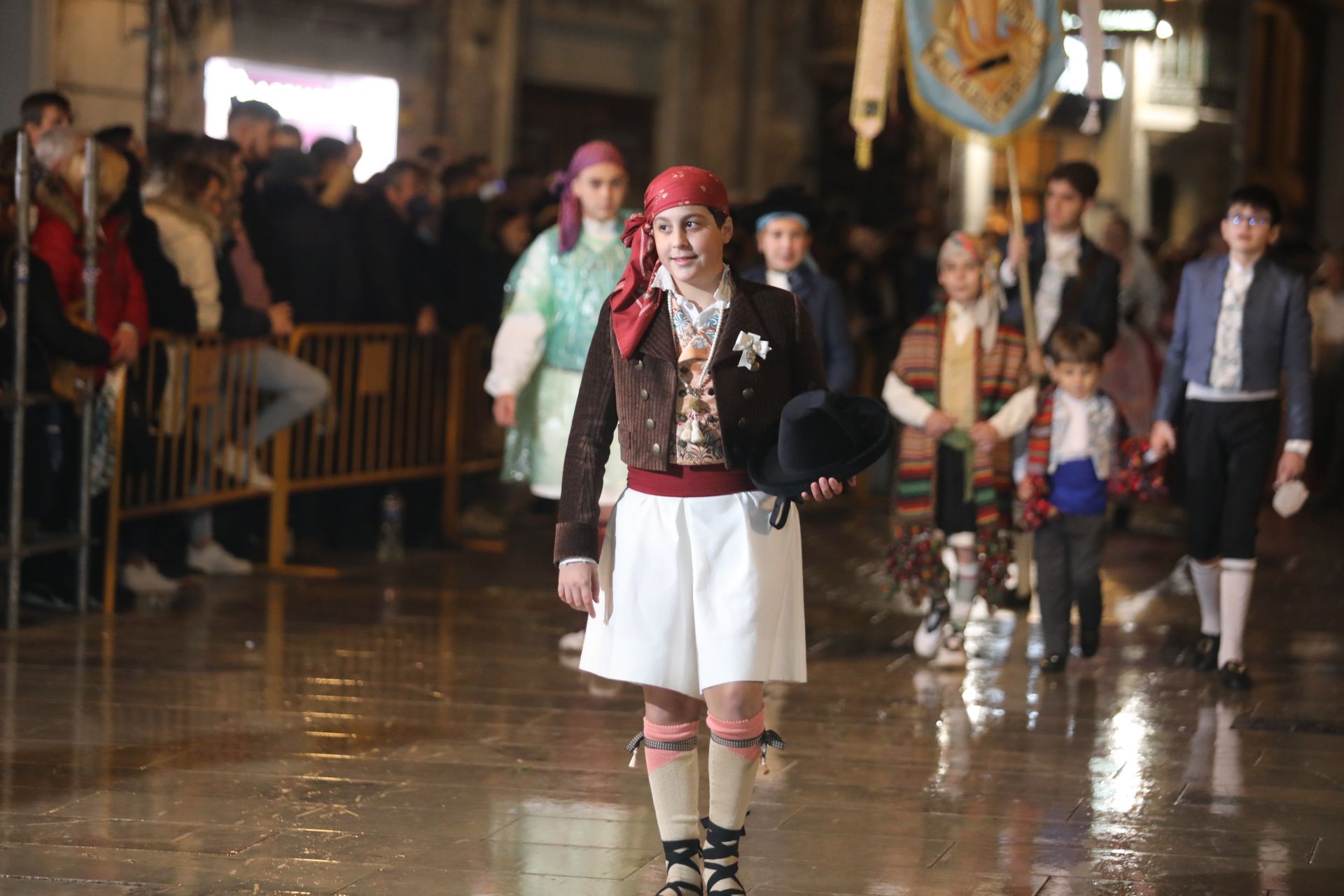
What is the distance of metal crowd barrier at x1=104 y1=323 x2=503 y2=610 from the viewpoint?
10.1m

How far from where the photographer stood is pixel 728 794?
203 inches

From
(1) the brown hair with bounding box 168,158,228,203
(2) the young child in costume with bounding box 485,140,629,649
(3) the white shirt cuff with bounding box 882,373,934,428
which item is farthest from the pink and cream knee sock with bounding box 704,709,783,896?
(1) the brown hair with bounding box 168,158,228,203

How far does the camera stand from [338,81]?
63.8 ft

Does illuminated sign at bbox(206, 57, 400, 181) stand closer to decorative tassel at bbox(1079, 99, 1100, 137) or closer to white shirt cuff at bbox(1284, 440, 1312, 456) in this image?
decorative tassel at bbox(1079, 99, 1100, 137)

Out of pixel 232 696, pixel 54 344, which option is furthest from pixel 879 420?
pixel 54 344

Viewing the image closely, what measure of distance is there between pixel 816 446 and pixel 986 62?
17.8 ft

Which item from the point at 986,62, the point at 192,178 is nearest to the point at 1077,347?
the point at 986,62

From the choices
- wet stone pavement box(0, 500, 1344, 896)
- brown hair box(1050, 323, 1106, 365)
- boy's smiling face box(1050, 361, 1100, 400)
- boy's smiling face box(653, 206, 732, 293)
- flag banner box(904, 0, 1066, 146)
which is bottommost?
wet stone pavement box(0, 500, 1344, 896)

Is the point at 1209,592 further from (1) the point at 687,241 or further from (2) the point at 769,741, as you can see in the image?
(1) the point at 687,241

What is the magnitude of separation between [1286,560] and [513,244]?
527 centimetres

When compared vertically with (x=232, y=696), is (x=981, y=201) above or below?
above

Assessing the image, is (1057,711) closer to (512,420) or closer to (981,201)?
(512,420)

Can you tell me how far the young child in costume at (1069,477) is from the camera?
8.77 m

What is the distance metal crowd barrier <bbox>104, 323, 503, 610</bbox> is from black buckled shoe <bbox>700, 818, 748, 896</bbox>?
5.29 m
